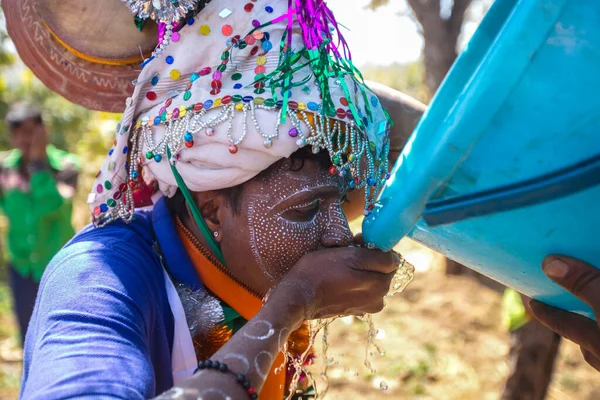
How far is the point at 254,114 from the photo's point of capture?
154 centimetres

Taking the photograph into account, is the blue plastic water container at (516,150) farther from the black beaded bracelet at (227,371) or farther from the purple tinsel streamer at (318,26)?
the purple tinsel streamer at (318,26)

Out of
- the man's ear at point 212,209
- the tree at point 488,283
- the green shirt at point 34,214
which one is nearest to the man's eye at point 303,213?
the man's ear at point 212,209

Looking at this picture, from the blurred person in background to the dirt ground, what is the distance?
97 centimetres

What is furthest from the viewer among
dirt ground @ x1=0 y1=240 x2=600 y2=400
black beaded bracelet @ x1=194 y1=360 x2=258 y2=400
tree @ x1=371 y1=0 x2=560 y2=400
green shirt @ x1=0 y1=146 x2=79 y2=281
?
green shirt @ x1=0 y1=146 x2=79 y2=281

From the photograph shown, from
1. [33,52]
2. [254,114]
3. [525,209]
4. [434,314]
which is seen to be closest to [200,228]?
[254,114]

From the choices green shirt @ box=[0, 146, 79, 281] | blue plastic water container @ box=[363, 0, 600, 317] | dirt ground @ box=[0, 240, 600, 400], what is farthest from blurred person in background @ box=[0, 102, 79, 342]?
blue plastic water container @ box=[363, 0, 600, 317]

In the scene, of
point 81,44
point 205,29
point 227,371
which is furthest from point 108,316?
point 81,44

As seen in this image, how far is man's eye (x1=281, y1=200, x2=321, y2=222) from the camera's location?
1626 millimetres

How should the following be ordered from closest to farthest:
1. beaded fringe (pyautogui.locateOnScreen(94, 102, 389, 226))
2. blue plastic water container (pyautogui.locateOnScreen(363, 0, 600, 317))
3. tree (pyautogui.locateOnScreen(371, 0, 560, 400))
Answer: blue plastic water container (pyautogui.locateOnScreen(363, 0, 600, 317)) → beaded fringe (pyautogui.locateOnScreen(94, 102, 389, 226)) → tree (pyautogui.locateOnScreen(371, 0, 560, 400))

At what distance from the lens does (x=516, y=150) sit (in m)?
1.03

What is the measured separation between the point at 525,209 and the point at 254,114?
0.76 metres

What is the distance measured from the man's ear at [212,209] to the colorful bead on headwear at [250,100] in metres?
0.05

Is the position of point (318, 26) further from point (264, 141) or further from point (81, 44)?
point (81, 44)

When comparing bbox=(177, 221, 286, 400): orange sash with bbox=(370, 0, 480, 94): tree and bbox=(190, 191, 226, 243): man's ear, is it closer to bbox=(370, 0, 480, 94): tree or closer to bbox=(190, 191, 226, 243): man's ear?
bbox=(190, 191, 226, 243): man's ear
